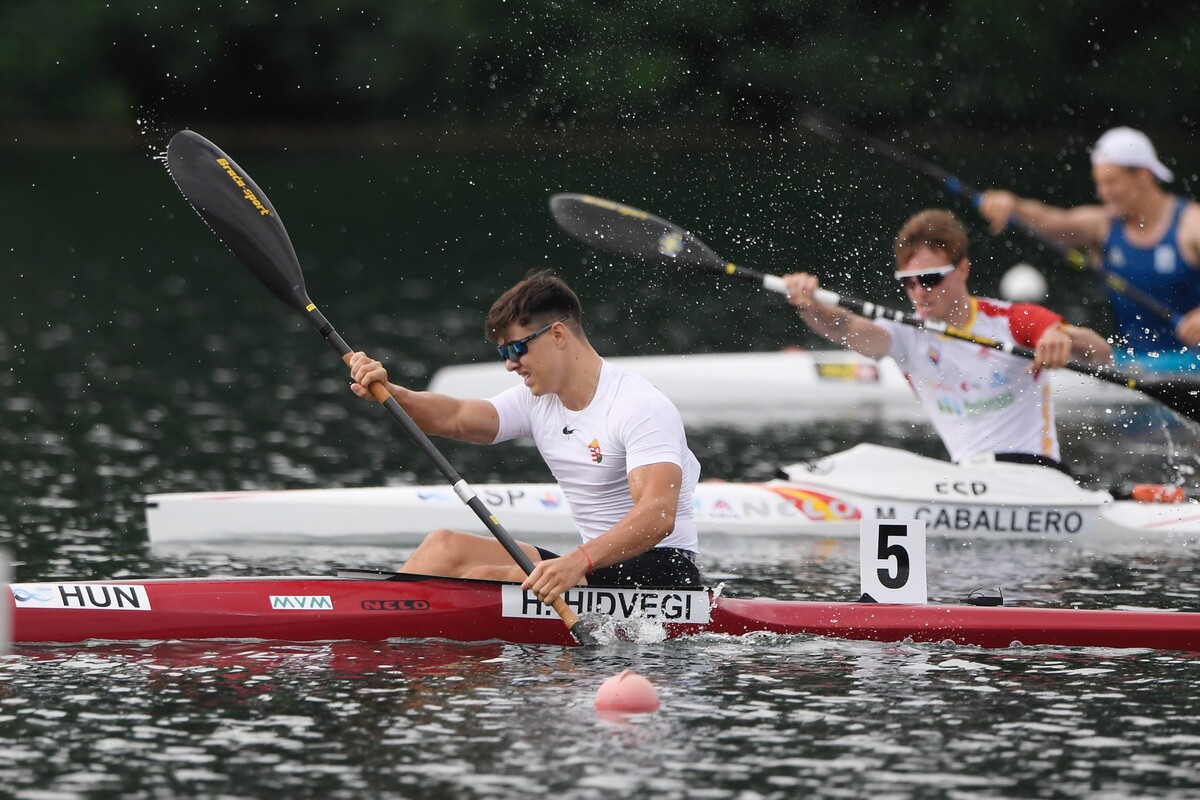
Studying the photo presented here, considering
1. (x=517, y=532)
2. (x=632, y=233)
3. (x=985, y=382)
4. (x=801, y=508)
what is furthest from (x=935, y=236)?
(x=517, y=532)

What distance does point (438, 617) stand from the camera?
29.1 ft

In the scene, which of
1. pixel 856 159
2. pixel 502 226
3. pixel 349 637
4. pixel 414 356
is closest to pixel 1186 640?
pixel 349 637

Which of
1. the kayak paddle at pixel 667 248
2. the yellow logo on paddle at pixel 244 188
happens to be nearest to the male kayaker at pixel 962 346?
the kayak paddle at pixel 667 248

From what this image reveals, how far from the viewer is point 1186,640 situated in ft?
29.1

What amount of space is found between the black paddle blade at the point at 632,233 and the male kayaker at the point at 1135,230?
224cm

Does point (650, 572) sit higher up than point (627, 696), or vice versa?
point (650, 572)

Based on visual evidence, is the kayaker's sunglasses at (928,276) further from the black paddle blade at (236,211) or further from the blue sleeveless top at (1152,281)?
the black paddle blade at (236,211)

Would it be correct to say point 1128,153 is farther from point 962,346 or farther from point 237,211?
point 237,211

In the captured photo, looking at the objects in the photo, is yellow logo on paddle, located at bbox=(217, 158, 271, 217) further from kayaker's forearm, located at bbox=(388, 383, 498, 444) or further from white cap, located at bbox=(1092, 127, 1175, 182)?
white cap, located at bbox=(1092, 127, 1175, 182)

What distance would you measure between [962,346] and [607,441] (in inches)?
148

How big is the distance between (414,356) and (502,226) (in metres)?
15.1

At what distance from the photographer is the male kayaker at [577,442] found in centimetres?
834

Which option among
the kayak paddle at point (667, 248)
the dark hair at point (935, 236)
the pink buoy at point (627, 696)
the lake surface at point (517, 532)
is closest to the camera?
the lake surface at point (517, 532)

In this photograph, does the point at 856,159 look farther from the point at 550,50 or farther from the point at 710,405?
the point at 710,405
